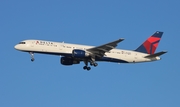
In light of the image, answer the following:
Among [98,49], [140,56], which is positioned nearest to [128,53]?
[140,56]

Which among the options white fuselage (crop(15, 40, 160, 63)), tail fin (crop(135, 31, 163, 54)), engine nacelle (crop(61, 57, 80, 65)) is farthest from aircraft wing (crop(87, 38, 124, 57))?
tail fin (crop(135, 31, 163, 54))

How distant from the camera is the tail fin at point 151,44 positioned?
74750 millimetres

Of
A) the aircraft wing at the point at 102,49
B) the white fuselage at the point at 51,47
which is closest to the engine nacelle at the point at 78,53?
the aircraft wing at the point at 102,49

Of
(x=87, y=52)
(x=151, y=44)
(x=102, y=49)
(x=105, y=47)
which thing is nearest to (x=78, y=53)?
(x=87, y=52)

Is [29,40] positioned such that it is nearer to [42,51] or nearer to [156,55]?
[42,51]

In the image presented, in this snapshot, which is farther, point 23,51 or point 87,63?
point 87,63

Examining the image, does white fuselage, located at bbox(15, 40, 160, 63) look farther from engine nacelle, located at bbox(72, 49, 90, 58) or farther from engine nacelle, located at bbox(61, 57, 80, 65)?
engine nacelle, located at bbox(61, 57, 80, 65)

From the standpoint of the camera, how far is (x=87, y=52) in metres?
67.6

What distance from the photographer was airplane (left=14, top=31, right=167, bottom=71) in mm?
66438

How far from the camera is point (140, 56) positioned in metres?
72.4

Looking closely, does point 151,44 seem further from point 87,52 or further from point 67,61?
point 67,61

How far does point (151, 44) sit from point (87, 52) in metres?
13.9

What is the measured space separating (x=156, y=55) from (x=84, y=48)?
11.5 metres

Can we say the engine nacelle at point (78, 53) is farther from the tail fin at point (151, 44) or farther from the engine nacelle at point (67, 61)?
the tail fin at point (151, 44)
